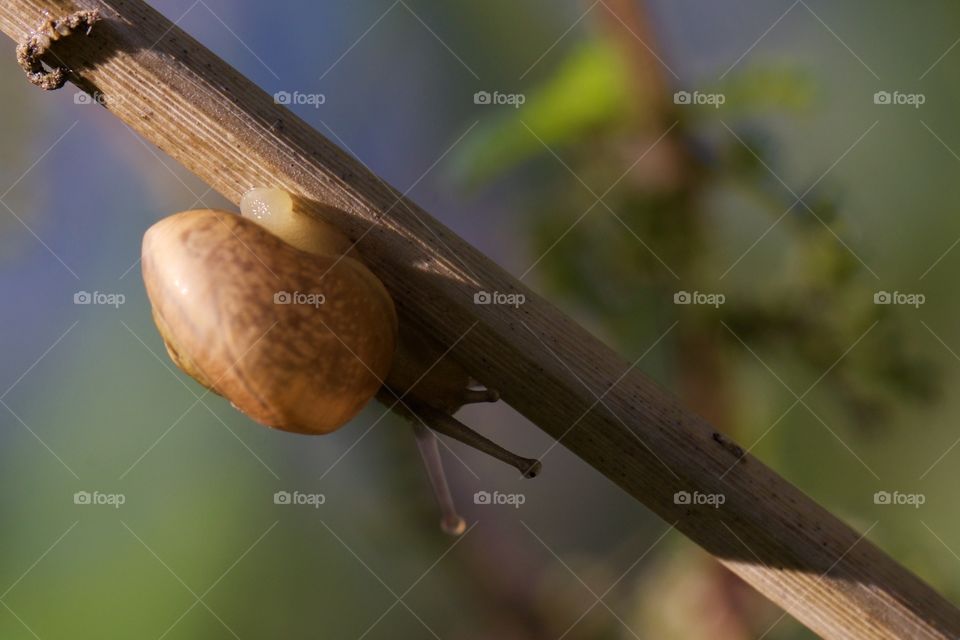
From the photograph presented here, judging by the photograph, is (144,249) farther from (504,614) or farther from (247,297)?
(504,614)

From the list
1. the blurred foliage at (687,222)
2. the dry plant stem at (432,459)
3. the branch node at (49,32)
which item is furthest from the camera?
the blurred foliage at (687,222)

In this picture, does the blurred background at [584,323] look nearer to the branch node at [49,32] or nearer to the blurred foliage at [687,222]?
the blurred foliage at [687,222]

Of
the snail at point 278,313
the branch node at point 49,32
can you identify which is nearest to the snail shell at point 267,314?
the snail at point 278,313

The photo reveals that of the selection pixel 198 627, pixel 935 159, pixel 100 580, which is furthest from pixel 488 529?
pixel 935 159

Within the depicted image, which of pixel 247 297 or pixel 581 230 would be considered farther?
pixel 581 230

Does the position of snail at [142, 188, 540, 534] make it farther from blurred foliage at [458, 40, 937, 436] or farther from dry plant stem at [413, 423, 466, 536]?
blurred foliage at [458, 40, 937, 436]

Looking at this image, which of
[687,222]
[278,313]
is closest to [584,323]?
[687,222]

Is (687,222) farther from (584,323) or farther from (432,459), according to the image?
(432,459)
